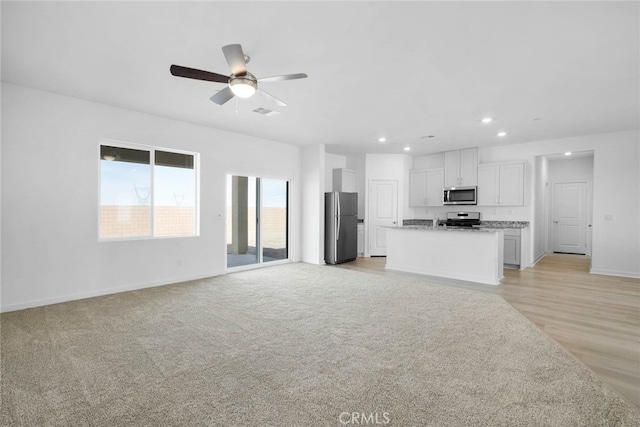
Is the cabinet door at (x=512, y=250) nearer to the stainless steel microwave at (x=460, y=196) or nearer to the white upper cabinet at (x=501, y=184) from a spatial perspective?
the white upper cabinet at (x=501, y=184)

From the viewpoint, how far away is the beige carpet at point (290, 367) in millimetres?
1913

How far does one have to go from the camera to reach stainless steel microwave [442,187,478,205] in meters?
7.29

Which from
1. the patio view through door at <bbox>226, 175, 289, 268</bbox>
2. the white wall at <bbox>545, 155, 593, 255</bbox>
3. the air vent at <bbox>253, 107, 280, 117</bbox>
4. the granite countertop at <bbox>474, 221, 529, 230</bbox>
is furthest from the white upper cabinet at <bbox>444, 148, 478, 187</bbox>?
the air vent at <bbox>253, 107, 280, 117</bbox>

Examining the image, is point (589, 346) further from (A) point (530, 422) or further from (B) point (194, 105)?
(B) point (194, 105)

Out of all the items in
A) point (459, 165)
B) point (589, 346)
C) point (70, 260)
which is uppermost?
point (459, 165)

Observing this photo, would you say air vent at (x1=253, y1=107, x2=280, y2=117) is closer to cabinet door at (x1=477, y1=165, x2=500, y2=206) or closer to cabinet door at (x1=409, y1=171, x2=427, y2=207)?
cabinet door at (x1=409, y1=171, x2=427, y2=207)

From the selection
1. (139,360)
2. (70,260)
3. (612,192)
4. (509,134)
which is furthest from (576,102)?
(70,260)

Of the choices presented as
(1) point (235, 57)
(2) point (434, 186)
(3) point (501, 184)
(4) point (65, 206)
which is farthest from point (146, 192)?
(3) point (501, 184)

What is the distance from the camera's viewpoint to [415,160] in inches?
339

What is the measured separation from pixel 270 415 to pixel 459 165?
7078mm

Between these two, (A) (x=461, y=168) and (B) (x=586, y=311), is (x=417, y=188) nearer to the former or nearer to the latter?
(A) (x=461, y=168)

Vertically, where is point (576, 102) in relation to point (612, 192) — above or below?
above

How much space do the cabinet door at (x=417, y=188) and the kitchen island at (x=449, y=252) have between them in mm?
2144
